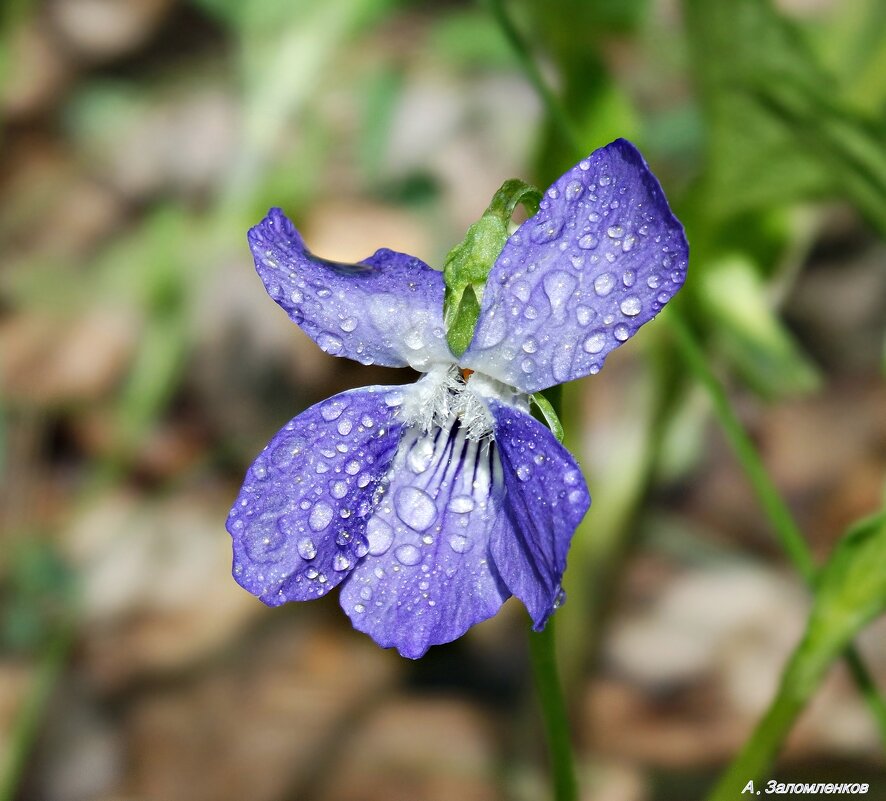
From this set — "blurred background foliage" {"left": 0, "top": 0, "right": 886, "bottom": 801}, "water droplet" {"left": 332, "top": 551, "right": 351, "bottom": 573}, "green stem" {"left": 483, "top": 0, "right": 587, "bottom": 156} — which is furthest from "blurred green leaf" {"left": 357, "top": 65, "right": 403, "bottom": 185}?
"water droplet" {"left": 332, "top": 551, "right": 351, "bottom": 573}

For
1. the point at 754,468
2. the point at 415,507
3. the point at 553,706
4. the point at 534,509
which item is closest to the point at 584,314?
the point at 534,509

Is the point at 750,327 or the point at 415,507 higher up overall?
the point at 750,327

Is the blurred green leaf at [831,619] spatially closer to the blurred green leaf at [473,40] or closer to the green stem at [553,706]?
the green stem at [553,706]

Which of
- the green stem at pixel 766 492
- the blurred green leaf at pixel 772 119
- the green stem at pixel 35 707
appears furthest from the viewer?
the green stem at pixel 35 707

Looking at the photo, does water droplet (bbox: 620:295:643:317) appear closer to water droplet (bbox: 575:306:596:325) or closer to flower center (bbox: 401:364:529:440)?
water droplet (bbox: 575:306:596:325)

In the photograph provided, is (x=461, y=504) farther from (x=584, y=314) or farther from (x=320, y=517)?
(x=584, y=314)

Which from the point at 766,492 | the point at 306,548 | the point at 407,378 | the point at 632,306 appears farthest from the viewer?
the point at 407,378

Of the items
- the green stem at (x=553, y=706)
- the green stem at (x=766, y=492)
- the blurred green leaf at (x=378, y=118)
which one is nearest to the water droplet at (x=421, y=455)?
the green stem at (x=553, y=706)
